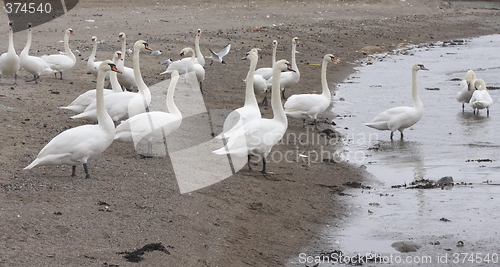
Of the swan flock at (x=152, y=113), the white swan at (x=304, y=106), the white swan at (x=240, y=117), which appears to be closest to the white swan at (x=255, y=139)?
the swan flock at (x=152, y=113)

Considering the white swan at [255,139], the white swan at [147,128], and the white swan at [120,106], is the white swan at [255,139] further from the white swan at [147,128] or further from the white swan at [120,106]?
the white swan at [120,106]

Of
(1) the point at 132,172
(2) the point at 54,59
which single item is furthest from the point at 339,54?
(1) the point at 132,172

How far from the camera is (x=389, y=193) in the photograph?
924 centimetres

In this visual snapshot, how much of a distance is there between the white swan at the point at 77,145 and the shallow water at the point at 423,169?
2.60m

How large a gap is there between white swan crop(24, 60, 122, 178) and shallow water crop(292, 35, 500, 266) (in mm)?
2600

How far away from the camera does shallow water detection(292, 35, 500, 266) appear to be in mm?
7586

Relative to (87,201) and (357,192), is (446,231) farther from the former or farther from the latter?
(87,201)

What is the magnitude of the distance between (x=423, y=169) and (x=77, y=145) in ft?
16.8

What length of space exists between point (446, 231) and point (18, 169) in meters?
4.69

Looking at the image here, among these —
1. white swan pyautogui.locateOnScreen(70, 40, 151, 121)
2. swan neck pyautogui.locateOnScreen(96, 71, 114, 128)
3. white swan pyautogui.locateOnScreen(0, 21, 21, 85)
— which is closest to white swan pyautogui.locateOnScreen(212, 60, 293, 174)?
swan neck pyautogui.locateOnScreen(96, 71, 114, 128)

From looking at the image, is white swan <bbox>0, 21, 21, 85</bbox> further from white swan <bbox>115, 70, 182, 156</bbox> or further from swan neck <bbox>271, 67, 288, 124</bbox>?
swan neck <bbox>271, 67, 288, 124</bbox>

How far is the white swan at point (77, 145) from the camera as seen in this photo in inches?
305

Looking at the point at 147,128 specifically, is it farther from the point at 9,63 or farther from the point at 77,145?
the point at 9,63

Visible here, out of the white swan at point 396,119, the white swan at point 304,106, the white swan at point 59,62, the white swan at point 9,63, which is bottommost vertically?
the white swan at point 396,119
